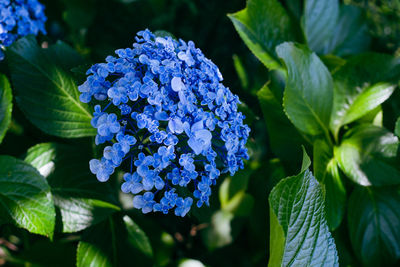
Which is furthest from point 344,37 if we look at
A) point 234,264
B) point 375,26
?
point 234,264

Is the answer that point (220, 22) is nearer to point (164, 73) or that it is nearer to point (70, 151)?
point (70, 151)

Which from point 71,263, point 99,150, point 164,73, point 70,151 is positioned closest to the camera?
point 164,73

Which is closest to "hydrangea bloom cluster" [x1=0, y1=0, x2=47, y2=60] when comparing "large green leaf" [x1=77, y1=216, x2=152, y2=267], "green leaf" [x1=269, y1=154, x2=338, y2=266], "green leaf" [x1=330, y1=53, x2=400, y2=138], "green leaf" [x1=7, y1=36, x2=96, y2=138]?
"green leaf" [x1=7, y1=36, x2=96, y2=138]

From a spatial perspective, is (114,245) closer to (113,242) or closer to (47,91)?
(113,242)

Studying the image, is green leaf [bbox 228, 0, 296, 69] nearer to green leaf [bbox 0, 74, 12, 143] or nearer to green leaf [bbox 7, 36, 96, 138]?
green leaf [bbox 7, 36, 96, 138]

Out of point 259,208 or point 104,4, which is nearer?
point 259,208

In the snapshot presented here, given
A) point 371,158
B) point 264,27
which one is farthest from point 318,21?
point 371,158
